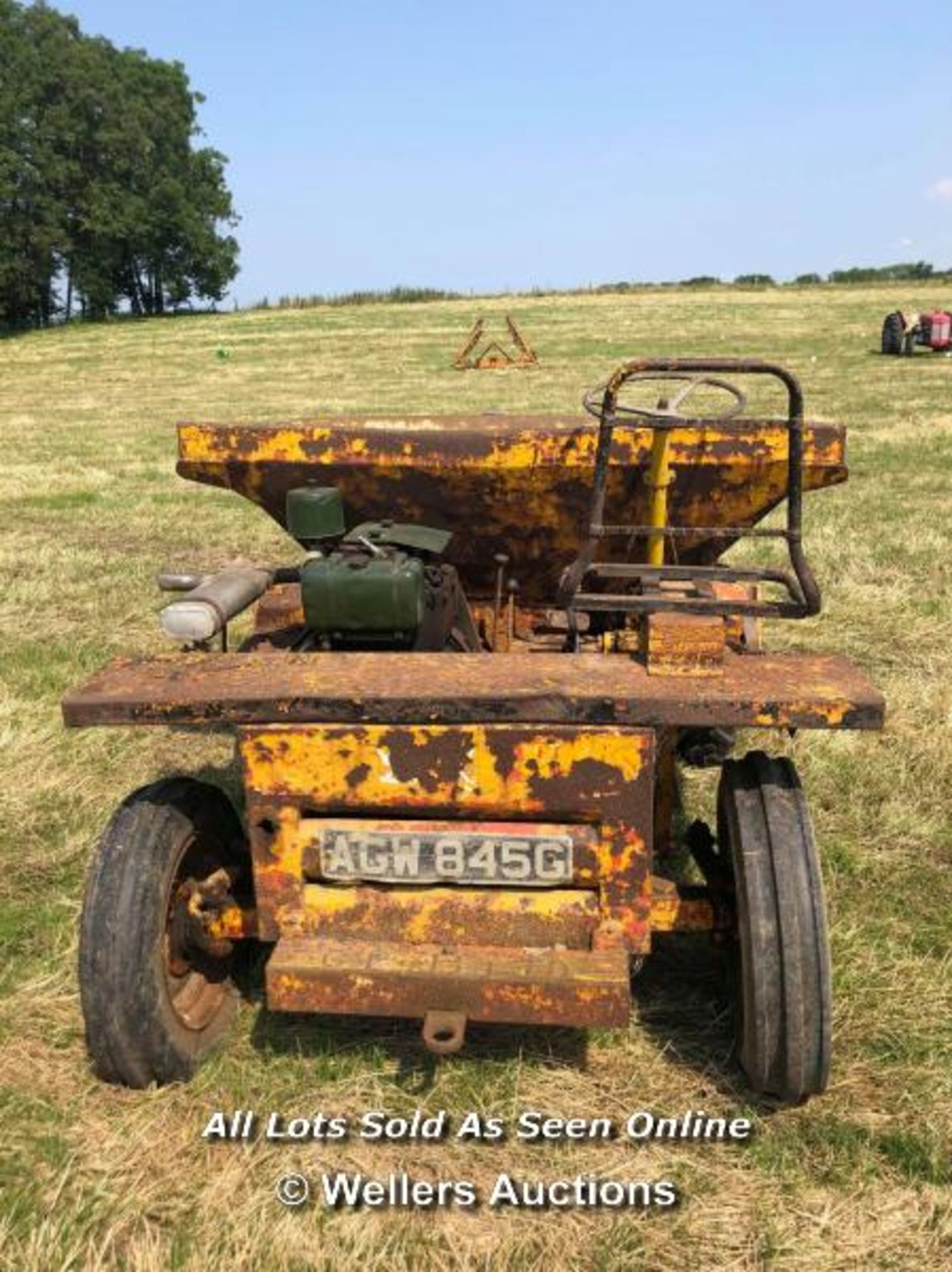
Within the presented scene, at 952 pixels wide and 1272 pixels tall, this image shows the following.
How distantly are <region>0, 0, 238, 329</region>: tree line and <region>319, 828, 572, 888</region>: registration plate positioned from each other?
46507 mm

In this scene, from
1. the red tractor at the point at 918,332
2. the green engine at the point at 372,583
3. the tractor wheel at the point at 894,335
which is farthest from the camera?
the tractor wheel at the point at 894,335

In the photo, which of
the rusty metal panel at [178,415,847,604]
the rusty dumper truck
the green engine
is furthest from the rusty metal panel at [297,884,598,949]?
the rusty metal panel at [178,415,847,604]

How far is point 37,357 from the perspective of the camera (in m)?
28.9

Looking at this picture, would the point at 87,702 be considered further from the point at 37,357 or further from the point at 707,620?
the point at 37,357

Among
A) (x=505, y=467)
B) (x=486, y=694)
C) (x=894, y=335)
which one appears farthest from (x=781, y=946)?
(x=894, y=335)

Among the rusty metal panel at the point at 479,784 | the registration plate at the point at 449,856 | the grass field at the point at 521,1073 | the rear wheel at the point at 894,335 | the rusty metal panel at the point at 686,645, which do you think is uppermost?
the rear wheel at the point at 894,335

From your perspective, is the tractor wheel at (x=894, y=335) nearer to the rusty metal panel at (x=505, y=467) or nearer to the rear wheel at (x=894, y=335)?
the rear wheel at (x=894, y=335)

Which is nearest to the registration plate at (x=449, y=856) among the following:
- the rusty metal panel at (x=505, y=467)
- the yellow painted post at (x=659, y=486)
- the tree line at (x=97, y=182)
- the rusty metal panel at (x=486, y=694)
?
the rusty metal panel at (x=486, y=694)

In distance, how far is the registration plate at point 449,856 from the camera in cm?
236

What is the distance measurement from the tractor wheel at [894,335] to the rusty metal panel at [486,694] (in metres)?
20.2

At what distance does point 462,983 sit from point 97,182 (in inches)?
2178

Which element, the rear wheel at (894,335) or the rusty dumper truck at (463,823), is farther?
the rear wheel at (894,335)

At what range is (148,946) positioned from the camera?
2441mm

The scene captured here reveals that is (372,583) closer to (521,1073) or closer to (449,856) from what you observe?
(449,856)
